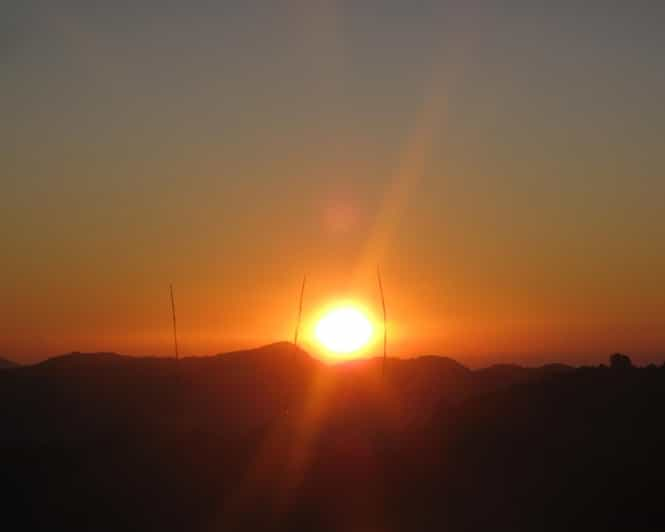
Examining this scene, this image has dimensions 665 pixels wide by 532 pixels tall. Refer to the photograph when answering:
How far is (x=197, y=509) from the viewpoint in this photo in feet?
93.0

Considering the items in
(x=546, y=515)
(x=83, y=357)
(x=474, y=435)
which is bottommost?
(x=546, y=515)

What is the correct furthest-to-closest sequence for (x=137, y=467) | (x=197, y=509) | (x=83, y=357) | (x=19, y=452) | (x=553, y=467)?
(x=83, y=357), (x=19, y=452), (x=137, y=467), (x=197, y=509), (x=553, y=467)

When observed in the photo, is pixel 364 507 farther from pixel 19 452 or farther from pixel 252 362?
pixel 252 362

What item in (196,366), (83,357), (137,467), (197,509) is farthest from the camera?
(83,357)

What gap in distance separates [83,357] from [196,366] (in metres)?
10.1

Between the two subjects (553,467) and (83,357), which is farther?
(83,357)

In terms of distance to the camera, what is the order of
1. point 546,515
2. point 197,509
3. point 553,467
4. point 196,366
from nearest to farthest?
point 546,515 → point 553,467 → point 197,509 → point 196,366

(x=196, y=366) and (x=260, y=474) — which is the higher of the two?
(x=196, y=366)

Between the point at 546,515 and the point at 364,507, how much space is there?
201 inches

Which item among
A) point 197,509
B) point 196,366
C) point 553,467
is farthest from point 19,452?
point 196,366

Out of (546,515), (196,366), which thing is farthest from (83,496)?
(196,366)

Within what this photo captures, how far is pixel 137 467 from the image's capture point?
31.1 meters

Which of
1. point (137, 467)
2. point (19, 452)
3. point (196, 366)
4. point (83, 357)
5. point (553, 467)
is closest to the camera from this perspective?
point (553, 467)

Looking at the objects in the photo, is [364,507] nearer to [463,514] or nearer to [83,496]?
[463,514]
